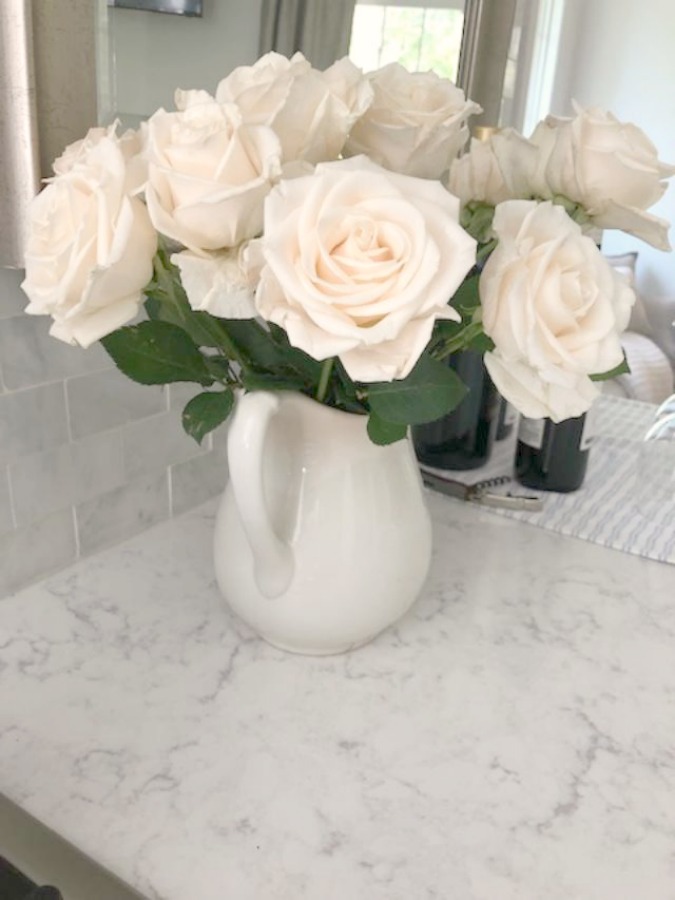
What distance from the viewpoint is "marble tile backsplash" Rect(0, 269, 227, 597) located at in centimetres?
68

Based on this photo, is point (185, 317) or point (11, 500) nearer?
point (185, 317)

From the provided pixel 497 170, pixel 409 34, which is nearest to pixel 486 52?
pixel 409 34

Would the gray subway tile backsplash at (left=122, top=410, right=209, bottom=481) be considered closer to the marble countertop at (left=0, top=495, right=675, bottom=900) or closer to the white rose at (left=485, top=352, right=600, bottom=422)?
the marble countertop at (left=0, top=495, right=675, bottom=900)

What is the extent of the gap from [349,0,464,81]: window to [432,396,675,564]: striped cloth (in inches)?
19.4

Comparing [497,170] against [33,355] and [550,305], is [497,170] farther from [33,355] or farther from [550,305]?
[33,355]

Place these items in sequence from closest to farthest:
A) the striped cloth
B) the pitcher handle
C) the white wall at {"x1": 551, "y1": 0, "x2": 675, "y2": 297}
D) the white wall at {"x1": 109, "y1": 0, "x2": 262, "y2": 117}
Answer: the pitcher handle < the white wall at {"x1": 109, "y1": 0, "x2": 262, "y2": 117} < the striped cloth < the white wall at {"x1": 551, "y1": 0, "x2": 675, "y2": 297}

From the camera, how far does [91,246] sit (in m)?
0.45

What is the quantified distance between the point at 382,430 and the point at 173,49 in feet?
1.36

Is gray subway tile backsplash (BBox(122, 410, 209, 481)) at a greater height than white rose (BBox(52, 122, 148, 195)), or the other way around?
white rose (BBox(52, 122, 148, 195))

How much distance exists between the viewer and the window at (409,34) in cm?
89

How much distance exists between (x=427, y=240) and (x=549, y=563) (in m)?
0.50

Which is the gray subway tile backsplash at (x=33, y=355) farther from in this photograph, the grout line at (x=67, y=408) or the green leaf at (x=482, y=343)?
the green leaf at (x=482, y=343)

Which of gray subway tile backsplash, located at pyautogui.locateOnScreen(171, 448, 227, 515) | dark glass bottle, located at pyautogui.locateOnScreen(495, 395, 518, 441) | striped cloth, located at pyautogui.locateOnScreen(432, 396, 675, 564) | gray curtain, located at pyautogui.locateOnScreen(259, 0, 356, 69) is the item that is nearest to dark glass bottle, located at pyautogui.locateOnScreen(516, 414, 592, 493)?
striped cloth, located at pyautogui.locateOnScreen(432, 396, 675, 564)

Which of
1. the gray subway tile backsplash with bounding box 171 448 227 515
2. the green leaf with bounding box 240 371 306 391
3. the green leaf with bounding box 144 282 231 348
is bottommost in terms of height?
the gray subway tile backsplash with bounding box 171 448 227 515
